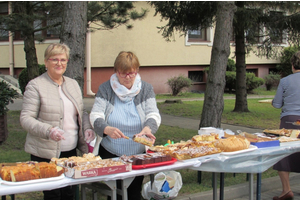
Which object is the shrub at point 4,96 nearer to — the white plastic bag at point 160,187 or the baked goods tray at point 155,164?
the white plastic bag at point 160,187

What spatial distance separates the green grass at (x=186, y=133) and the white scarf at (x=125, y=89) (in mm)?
1702

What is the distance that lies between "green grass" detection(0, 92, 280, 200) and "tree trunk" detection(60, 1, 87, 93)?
1.65 metres

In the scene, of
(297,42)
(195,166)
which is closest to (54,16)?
(297,42)

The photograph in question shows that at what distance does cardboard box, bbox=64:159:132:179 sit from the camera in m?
2.38

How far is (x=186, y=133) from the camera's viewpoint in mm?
7934

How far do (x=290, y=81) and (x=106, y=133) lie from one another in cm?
274

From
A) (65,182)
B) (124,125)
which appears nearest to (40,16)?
(124,125)

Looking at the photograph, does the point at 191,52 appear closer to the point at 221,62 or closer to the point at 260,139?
the point at 221,62

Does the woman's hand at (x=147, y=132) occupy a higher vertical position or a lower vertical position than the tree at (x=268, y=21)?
lower

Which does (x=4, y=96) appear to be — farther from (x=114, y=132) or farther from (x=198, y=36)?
(x=198, y=36)

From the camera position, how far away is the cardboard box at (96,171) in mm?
2383

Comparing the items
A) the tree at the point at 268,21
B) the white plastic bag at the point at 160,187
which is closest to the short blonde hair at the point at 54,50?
the white plastic bag at the point at 160,187

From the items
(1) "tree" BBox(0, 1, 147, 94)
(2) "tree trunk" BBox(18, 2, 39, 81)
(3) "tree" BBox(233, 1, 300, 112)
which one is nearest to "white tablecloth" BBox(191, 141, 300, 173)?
(3) "tree" BBox(233, 1, 300, 112)

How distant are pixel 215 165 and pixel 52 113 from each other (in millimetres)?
1580
